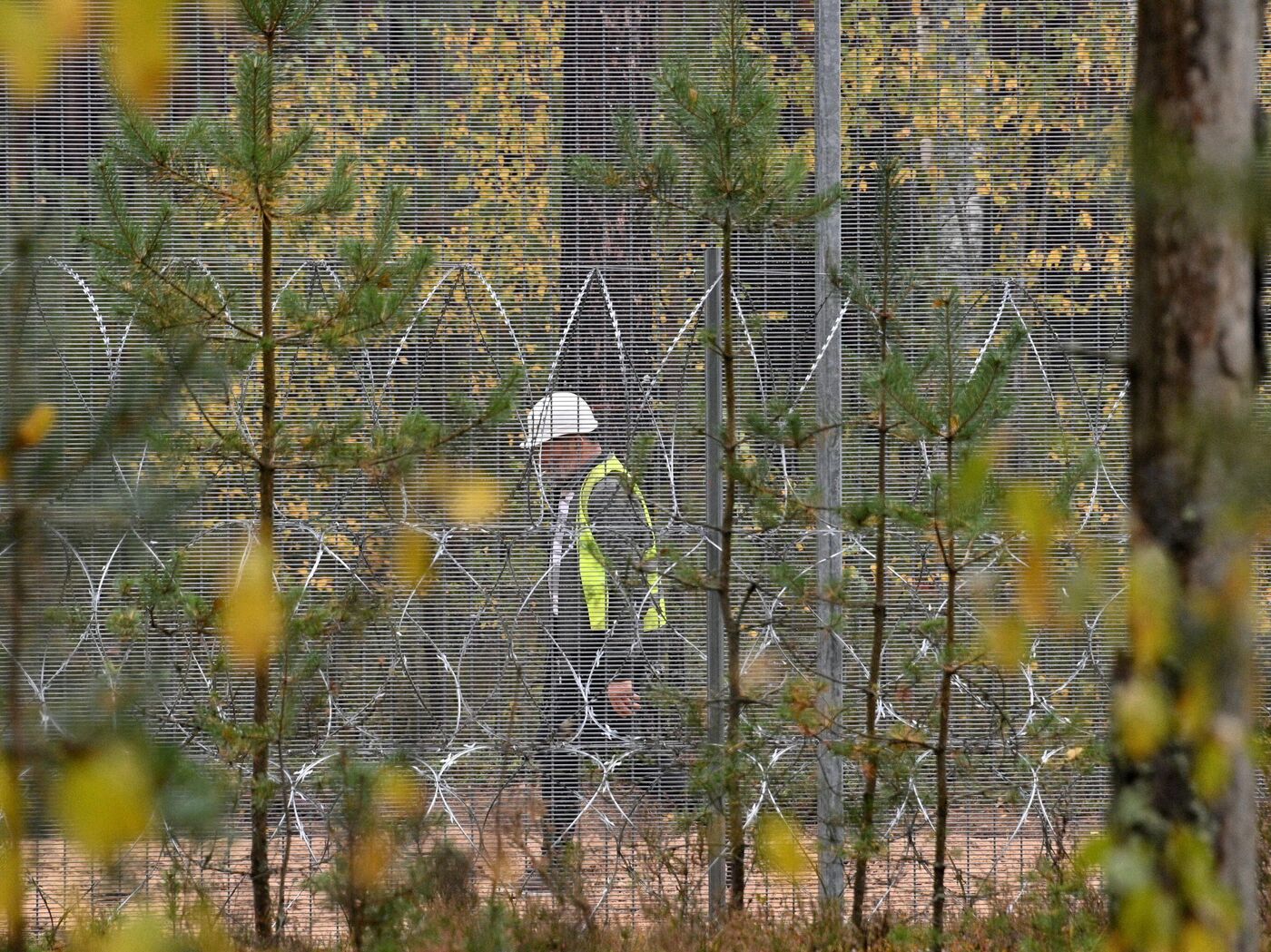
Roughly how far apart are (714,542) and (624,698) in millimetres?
589

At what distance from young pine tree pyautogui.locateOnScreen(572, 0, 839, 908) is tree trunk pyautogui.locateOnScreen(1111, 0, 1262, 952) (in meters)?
2.17

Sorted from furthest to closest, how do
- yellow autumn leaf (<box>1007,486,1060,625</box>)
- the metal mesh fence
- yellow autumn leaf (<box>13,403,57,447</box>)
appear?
the metal mesh fence < yellow autumn leaf (<box>13,403,57,447</box>) < yellow autumn leaf (<box>1007,486,1060,625</box>)

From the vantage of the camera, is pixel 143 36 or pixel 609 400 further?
pixel 609 400

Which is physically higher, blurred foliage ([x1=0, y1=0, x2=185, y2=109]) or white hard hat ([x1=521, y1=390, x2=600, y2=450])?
blurred foliage ([x1=0, y1=0, x2=185, y2=109])

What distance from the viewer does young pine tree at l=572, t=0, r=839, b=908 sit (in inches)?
144

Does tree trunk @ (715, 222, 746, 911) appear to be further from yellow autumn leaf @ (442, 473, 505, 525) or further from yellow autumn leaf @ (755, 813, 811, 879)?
yellow autumn leaf @ (442, 473, 505, 525)

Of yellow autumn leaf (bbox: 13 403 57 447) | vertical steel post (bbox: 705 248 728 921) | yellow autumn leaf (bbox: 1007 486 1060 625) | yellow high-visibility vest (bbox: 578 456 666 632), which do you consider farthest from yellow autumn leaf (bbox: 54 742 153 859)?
yellow high-visibility vest (bbox: 578 456 666 632)

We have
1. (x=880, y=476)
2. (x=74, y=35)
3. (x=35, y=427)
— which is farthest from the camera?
(x=880, y=476)

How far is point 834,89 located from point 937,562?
4.66ft

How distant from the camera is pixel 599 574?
4.36 metres

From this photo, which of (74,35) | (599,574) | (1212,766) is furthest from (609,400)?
(74,35)

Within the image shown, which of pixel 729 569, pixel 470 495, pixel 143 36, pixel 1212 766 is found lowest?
pixel 729 569

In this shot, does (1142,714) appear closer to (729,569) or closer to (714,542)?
(729,569)

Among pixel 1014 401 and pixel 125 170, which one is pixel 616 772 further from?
pixel 125 170
